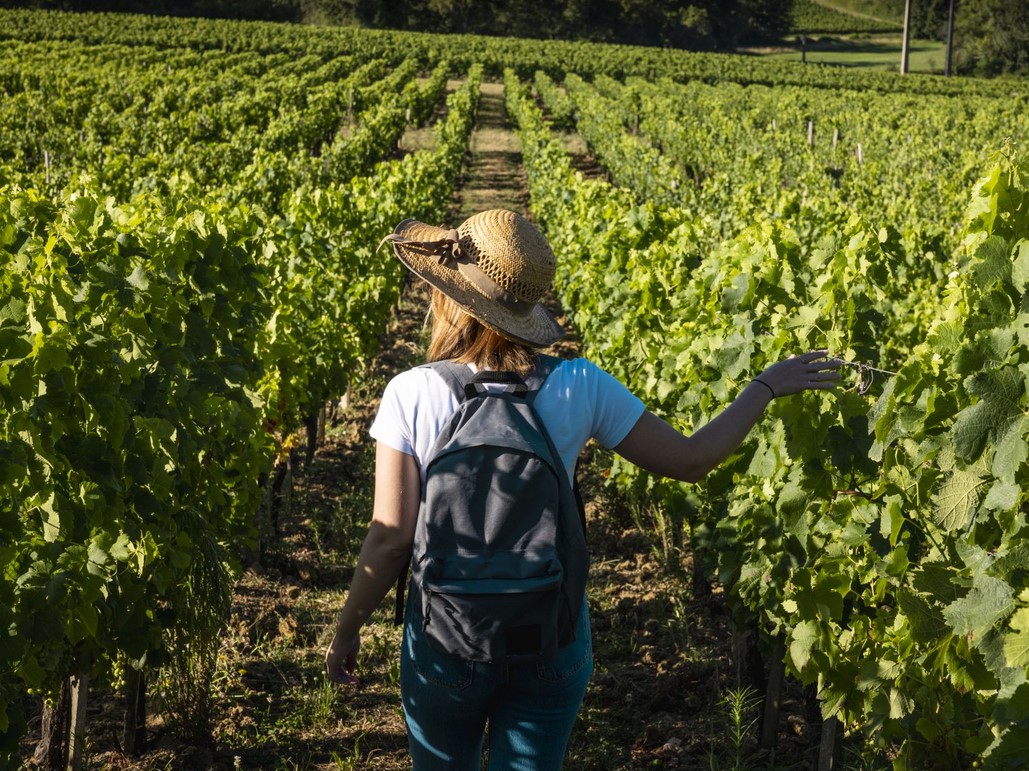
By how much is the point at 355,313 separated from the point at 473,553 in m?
5.91

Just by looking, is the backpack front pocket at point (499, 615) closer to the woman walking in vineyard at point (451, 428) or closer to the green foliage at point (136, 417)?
the woman walking in vineyard at point (451, 428)

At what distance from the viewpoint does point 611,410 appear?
223 cm

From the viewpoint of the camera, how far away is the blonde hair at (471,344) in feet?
7.22

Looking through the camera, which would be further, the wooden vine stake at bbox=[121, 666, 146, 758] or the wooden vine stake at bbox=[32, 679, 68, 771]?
the wooden vine stake at bbox=[121, 666, 146, 758]

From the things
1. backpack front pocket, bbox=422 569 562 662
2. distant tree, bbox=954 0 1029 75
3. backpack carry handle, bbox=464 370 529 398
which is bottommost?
backpack front pocket, bbox=422 569 562 662

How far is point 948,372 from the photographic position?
2.48 m

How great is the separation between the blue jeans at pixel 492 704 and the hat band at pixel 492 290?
615 millimetres

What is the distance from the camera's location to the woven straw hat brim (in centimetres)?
221

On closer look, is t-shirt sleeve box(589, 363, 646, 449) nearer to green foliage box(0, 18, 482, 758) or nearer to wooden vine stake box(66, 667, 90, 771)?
green foliage box(0, 18, 482, 758)

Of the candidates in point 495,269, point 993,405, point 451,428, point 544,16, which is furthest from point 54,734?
point 544,16

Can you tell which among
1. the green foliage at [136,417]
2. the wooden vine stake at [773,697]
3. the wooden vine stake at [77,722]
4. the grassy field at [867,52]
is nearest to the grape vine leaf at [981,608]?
the wooden vine stake at [773,697]

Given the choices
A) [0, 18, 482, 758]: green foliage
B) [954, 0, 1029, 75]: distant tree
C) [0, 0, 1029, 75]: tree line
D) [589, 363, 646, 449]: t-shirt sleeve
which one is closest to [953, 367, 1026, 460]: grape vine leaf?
[589, 363, 646, 449]: t-shirt sleeve

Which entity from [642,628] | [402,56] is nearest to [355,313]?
[642,628]

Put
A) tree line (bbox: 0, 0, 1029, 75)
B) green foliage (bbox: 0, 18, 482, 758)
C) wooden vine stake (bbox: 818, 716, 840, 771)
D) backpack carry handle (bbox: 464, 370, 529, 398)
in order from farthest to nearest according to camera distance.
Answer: tree line (bbox: 0, 0, 1029, 75) < wooden vine stake (bbox: 818, 716, 840, 771) < green foliage (bbox: 0, 18, 482, 758) < backpack carry handle (bbox: 464, 370, 529, 398)
